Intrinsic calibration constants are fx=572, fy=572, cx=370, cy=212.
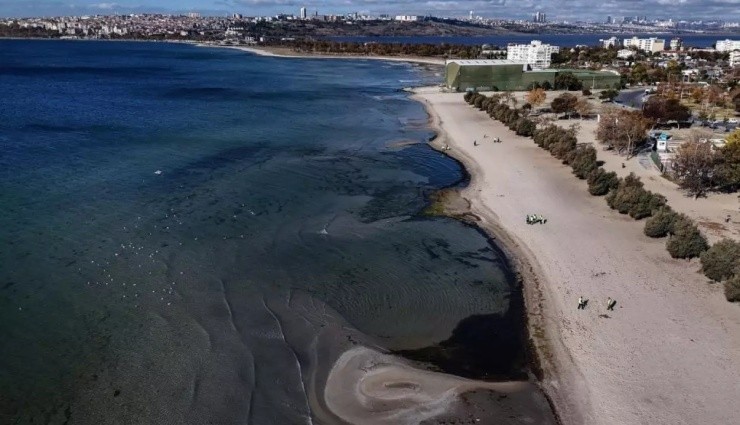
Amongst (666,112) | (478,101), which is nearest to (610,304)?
(666,112)

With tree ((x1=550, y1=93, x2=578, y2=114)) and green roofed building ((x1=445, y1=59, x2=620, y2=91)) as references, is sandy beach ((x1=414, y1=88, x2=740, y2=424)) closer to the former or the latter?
tree ((x1=550, y1=93, x2=578, y2=114))

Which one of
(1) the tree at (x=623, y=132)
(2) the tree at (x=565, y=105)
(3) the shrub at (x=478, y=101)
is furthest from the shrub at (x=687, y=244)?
(3) the shrub at (x=478, y=101)

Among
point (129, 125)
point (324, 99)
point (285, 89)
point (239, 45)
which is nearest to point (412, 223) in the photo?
point (129, 125)

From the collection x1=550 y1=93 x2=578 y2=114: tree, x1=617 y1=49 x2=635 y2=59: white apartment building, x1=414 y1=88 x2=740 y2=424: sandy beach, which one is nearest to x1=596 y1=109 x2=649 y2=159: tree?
x1=414 y1=88 x2=740 y2=424: sandy beach

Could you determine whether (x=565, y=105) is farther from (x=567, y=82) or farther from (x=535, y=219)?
(x=535, y=219)

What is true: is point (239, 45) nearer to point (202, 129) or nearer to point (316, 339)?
point (202, 129)

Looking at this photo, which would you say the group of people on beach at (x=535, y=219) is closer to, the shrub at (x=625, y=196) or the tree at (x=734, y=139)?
the shrub at (x=625, y=196)
